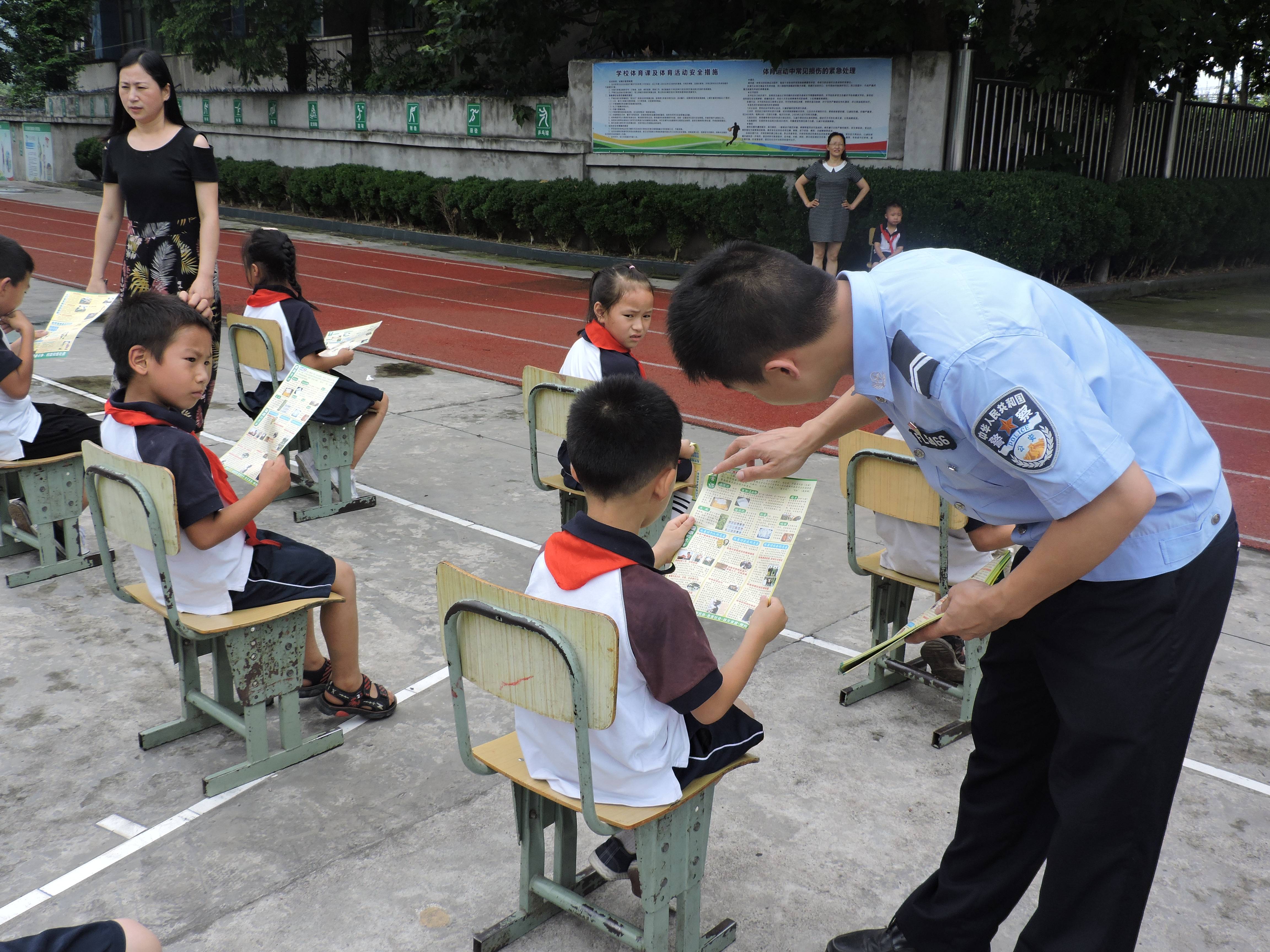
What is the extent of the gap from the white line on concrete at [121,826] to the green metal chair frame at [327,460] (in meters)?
2.47

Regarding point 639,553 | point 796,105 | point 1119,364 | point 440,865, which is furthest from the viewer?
point 796,105

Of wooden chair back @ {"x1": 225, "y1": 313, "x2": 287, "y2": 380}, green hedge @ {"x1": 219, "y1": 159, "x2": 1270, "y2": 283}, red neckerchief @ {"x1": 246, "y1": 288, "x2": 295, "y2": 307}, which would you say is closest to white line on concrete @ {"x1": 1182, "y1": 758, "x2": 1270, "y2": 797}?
wooden chair back @ {"x1": 225, "y1": 313, "x2": 287, "y2": 380}

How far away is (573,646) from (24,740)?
217 centimetres

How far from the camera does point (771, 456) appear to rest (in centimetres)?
252

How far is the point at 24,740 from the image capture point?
3.23 metres

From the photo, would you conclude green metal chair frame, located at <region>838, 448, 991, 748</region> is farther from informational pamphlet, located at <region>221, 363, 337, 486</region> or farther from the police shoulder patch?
informational pamphlet, located at <region>221, 363, 337, 486</region>

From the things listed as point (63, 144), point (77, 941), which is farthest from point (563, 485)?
point (63, 144)

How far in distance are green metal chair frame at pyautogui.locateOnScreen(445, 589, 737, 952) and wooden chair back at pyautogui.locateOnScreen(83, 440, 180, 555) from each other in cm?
97

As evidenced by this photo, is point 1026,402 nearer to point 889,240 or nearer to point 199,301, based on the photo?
point 199,301

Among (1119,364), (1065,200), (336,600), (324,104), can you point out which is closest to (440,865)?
(336,600)

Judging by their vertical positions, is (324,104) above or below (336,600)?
above

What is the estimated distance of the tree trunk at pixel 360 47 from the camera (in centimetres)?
2386

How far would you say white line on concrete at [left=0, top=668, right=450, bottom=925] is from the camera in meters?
2.52

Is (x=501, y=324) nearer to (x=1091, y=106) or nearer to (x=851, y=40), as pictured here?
(x=851, y=40)
